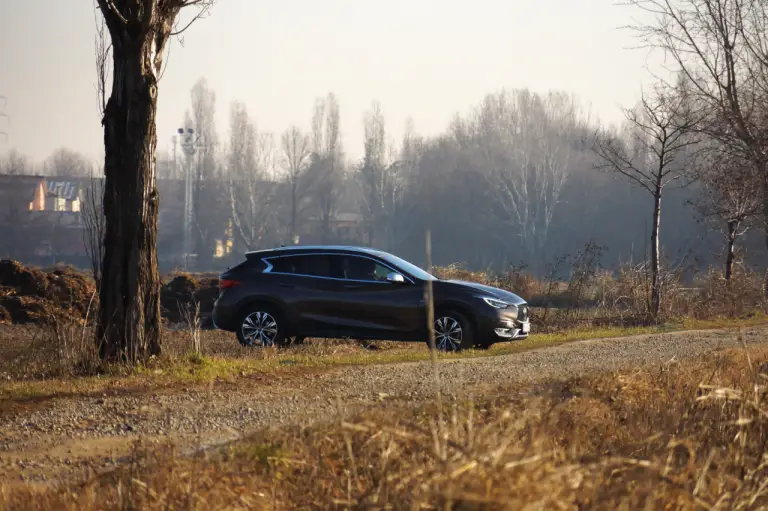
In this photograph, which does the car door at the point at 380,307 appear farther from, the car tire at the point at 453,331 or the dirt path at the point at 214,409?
the dirt path at the point at 214,409

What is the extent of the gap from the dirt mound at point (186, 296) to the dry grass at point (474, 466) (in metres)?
18.5

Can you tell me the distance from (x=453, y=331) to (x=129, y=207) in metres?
6.10

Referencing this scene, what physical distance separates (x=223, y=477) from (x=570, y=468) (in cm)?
241

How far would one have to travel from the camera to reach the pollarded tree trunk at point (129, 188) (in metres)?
11.8

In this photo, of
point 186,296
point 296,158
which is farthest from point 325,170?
point 186,296

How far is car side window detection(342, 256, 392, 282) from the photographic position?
54.3ft

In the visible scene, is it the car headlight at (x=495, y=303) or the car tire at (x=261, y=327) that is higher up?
the car headlight at (x=495, y=303)

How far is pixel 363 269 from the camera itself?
16.6 metres

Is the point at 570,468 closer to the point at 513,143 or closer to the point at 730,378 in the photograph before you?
the point at 730,378

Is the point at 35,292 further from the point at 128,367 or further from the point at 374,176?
the point at 374,176

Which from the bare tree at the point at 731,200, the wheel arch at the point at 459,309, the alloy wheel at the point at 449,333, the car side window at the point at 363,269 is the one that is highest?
the bare tree at the point at 731,200

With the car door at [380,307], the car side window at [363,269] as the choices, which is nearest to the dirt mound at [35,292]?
the car side window at [363,269]

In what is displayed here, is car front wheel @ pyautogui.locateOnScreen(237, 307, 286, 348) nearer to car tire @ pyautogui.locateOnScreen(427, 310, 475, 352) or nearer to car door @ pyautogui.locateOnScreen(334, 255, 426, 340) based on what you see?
car door @ pyautogui.locateOnScreen(334, 255, 426, 340)

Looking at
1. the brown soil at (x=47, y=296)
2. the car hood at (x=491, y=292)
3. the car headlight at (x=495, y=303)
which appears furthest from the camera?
the brown soil at (x=47, y=296)
